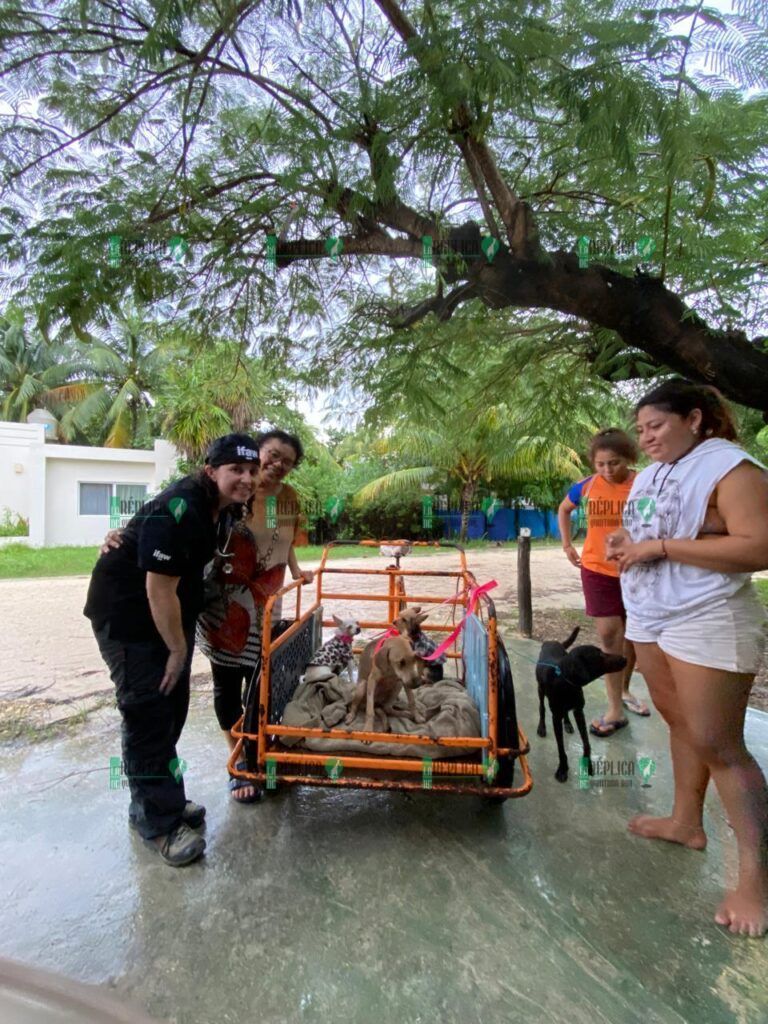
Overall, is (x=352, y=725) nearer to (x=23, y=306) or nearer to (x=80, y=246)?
(x=80, y=246)

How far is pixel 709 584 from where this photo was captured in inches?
67.2

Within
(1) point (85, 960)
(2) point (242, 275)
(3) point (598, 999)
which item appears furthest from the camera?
(2) point (242, 275)

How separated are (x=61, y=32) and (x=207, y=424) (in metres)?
9.93

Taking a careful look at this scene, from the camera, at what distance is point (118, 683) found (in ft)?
6.64

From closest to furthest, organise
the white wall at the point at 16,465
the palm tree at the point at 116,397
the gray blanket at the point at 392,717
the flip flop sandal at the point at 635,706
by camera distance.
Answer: the gray blanket at the point at 392,717 → the flip flop sandal at the point at 635,706 → the white wall at the point at 16,465 → the palm tree at the point at 116,397

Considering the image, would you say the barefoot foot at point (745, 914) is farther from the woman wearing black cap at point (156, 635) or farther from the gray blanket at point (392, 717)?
the woman wearing black cap at point (156, 635)

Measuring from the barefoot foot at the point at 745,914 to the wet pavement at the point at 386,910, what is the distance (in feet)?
0.11

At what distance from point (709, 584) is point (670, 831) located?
1120mm

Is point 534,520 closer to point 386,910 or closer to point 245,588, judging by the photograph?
point 245,588

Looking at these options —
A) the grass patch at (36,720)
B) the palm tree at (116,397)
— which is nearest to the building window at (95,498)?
the palm tree at (116,397)

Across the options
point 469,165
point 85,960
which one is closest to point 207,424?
point 469,165

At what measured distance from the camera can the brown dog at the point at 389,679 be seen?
233cm

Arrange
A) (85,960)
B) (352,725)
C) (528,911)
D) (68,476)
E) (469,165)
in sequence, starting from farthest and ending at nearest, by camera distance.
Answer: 1. (68,476)
2. (469,165)
3. (352,725)
4. (528,911)
5. (85,960)

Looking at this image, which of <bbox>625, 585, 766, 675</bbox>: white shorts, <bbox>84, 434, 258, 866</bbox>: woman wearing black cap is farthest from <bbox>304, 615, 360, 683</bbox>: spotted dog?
<bbox>625, 585, 766, 675</bbox>: white shorts
